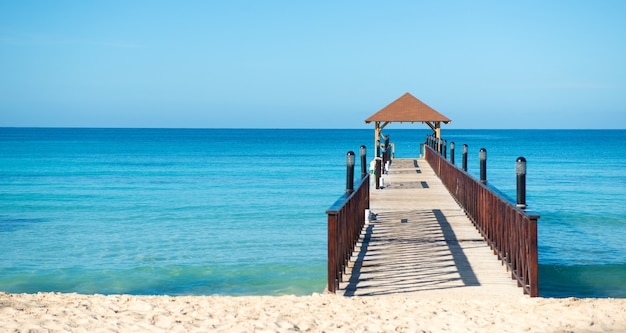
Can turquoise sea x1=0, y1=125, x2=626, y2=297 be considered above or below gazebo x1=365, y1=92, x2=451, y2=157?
below

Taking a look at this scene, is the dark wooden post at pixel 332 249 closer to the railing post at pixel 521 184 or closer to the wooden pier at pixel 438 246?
the wooden pier at pixel 438 246

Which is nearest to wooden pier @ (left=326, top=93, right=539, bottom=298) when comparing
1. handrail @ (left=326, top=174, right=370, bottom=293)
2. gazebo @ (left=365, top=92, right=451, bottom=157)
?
handrail @ (left=326, top=174, right=370, bottom=293)

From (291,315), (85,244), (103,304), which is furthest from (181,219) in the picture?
(291,315)

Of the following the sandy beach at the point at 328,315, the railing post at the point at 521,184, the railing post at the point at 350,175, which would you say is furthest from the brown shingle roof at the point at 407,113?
the sandy beach at the point at 328,315

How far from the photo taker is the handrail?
772cm

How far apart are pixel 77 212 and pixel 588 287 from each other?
15984mm

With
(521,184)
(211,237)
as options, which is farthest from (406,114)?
(521,184)

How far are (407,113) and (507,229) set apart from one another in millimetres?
24847

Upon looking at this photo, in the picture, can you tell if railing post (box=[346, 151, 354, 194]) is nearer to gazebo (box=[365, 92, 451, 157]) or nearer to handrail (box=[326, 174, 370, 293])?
handrail (box=[326, 174, 370, 293])

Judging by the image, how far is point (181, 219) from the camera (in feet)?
68.3

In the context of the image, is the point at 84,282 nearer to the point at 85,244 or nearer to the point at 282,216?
the point at 85,244

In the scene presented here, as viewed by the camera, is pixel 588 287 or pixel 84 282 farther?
pixel 84 282

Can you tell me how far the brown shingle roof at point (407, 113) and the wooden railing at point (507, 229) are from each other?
1898 cm

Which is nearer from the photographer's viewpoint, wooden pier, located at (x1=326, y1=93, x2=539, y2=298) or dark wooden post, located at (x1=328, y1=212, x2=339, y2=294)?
dark wooden post, located at (x1=328, y1=212, x2=339, y2=294)
